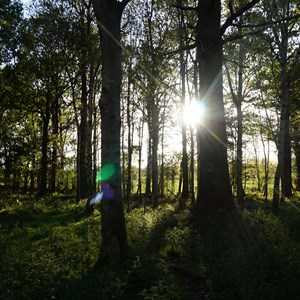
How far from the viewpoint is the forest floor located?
17.8 feet

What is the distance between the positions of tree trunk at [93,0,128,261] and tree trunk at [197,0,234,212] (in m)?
4.75

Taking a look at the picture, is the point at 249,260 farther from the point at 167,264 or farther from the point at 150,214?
the point at 150,214

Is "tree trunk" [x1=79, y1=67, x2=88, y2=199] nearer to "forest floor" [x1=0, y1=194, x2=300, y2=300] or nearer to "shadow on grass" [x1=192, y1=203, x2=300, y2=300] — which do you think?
"forest floor" [x1=0, y1=194, x2=300, y2=300]

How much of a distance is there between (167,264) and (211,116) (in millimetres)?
6495

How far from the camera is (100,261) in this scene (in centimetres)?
715

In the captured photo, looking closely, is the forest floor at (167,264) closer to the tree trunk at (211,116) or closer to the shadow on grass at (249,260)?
the shadow on grass at (249,260)

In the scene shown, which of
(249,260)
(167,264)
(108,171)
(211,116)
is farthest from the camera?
(211,116)

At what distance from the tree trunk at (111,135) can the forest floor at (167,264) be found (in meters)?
0.61

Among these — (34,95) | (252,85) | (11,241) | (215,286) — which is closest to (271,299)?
(215,286)

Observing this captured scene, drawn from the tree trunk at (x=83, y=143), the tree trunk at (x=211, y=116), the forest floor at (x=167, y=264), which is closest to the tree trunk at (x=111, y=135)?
the forest floor at (x=167, y=264)

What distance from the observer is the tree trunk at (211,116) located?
11.3 m

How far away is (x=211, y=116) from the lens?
12.0 metres

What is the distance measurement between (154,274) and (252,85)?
19.7 meters

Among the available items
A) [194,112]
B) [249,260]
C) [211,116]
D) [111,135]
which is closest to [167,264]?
[249,260]
